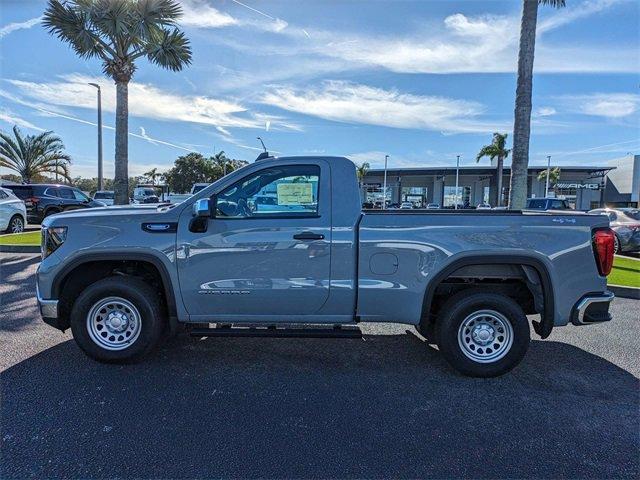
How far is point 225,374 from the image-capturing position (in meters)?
3.98

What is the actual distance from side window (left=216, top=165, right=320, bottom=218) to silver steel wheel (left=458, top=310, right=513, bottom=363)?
5.94 ft

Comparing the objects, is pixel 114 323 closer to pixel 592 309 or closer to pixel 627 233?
pixel 592 309

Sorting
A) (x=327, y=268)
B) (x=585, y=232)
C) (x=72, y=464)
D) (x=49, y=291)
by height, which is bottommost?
(x=72, y=464)

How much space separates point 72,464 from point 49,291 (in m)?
1.97

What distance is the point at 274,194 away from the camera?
4.11 metres

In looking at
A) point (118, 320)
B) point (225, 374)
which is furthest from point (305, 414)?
point (118, 320)

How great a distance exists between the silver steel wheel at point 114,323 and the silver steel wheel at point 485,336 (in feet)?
10.1

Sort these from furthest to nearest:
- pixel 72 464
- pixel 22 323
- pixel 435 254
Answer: pixel 22 323 < pixel 435 254 < pixel 72 464

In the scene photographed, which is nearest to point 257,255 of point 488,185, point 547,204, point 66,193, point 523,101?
point 523,101

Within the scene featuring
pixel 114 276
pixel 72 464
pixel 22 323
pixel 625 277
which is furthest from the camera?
pixel 625 277

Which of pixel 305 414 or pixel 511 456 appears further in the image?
pixel 305 414

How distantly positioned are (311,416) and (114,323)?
2147 millimetres

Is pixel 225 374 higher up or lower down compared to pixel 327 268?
lower down

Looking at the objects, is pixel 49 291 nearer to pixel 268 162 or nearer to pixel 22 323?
pixel 22 323
